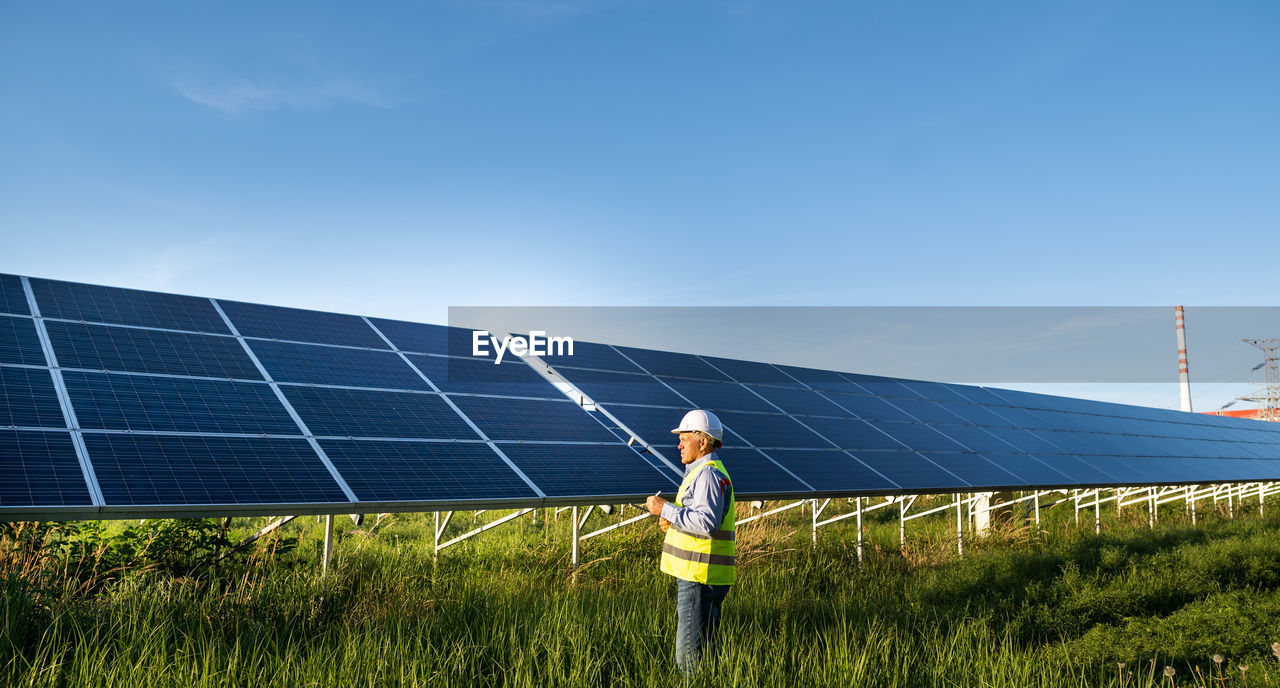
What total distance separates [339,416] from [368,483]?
189cm

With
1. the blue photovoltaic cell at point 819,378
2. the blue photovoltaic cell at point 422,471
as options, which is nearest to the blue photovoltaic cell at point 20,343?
the blue photovoltaic cell at point 422,471

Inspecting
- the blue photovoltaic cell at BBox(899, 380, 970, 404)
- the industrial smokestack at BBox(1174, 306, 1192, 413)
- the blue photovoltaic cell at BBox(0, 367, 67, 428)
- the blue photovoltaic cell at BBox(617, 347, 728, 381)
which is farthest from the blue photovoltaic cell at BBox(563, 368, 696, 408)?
the industrial smokestack at BBox(1174, 306, 1192, 413)

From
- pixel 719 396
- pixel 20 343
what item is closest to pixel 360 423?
pixel 20 343

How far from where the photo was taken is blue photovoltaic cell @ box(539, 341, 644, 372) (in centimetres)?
1497

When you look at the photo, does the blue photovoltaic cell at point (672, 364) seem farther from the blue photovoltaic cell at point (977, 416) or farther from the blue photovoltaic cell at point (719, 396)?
the blue photovoltaic cell at point (977, 416)

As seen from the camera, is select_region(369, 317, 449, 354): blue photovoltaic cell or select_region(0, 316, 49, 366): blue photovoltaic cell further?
select_region(369, 317, 449, 354): blue photovoltaic cell

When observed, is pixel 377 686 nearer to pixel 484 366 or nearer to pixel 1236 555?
pixel 484 366

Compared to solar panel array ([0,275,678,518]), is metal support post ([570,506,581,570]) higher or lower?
lower

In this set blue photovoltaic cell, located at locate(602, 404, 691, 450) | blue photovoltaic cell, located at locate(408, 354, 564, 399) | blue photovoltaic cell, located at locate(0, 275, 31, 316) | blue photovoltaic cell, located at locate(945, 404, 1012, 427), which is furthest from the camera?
blue photovoltaic cell, located at locate(945, 404, 1012, 427)

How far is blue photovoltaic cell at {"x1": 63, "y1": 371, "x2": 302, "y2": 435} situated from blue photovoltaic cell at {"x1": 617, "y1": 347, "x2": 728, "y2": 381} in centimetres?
805

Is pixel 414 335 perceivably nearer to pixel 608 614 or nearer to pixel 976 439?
pixel 608 614

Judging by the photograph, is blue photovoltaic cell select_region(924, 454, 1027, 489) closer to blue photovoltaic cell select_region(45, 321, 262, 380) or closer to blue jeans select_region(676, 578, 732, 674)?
blue jeans select_region(676, 578, 732, 674)

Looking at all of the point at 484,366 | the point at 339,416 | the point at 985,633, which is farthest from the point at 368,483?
the point at 985,633

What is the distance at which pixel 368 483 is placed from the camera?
8.59 m
